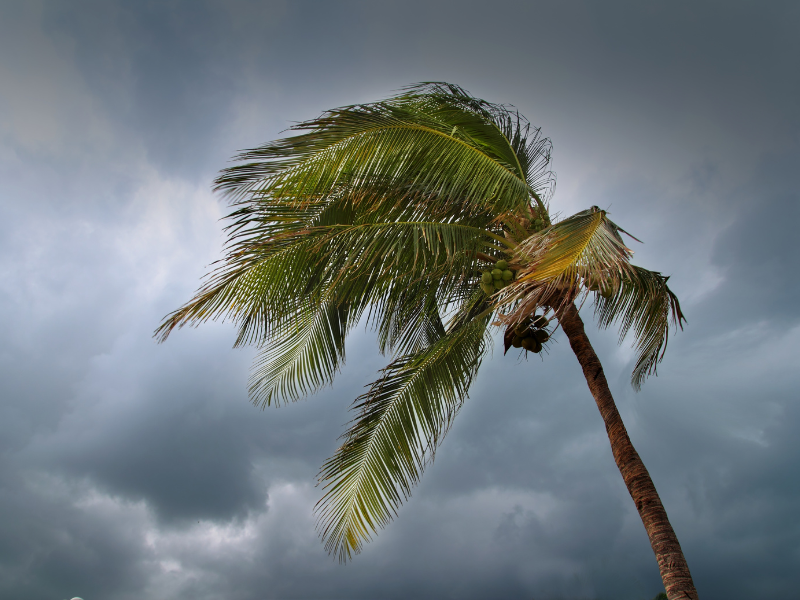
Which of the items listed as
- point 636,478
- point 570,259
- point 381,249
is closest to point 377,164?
point 381,249

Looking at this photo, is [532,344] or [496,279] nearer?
[496,279]

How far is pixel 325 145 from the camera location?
445cm

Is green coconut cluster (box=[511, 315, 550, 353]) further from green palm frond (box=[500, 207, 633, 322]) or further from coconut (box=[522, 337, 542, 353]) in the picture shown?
green palm frond (box=[500, 207, 633, 322])

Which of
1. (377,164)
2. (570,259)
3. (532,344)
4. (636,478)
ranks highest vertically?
(377,164)

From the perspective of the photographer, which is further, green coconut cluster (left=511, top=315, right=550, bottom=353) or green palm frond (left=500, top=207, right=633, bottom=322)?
green coconut cluster (left=511, top=315, right=550, bottom=353)

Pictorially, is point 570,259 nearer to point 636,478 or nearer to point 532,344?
point 532,344

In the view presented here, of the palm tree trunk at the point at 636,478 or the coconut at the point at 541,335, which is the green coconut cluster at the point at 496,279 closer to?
the palm tree trunk at the point at 636,478

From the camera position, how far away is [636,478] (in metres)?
4.37

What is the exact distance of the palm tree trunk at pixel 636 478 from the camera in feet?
12.7

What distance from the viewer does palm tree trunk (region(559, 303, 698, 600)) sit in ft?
12.7

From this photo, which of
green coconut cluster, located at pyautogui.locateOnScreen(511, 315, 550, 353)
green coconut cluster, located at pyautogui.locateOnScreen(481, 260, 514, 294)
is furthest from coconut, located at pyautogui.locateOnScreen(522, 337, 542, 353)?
green coconut cluster, located at pyautogui.locateOnScreen(481, 260, 514, 294)

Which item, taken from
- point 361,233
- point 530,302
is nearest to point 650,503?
point 530,302

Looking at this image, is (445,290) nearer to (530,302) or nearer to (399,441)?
(399,441)

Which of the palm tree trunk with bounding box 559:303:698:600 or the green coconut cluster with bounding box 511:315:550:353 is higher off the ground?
the green coconut cluster with bounding box 511:315:550:353
